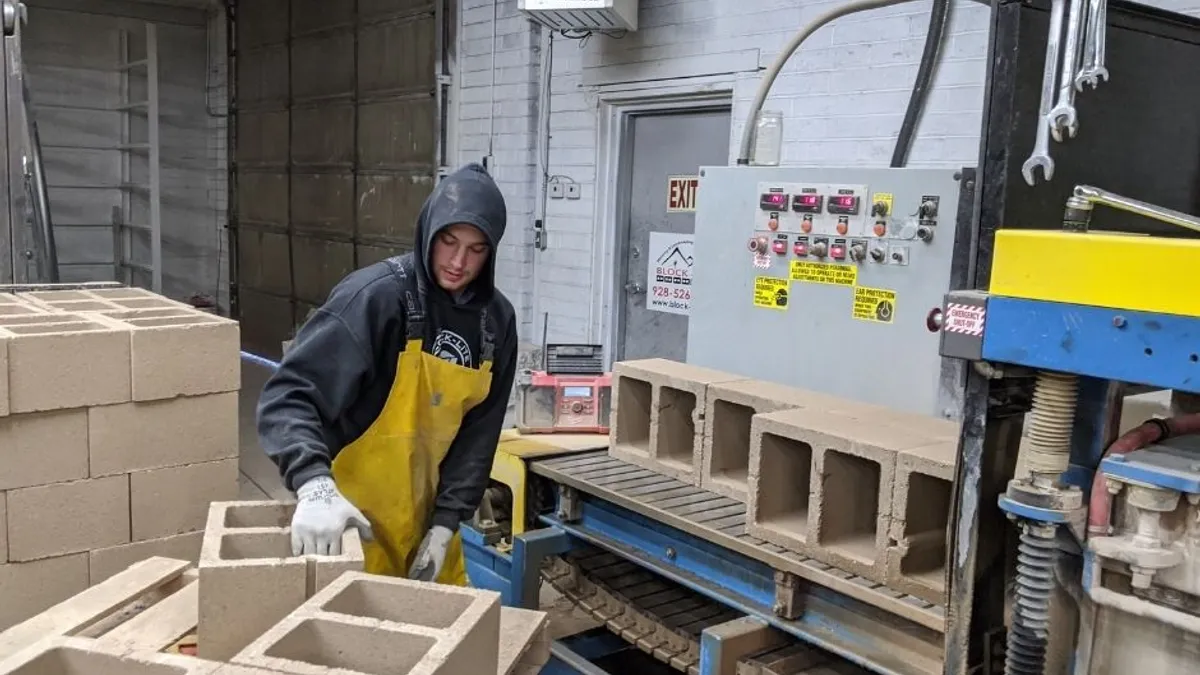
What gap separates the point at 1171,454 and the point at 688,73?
3825 mm

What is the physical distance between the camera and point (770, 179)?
11.3 feet

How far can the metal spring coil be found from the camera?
1.45 m

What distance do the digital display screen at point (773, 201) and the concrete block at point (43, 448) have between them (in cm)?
227

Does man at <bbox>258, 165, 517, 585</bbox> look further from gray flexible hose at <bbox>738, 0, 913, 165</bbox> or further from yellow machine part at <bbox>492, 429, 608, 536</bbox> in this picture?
gray flexible hose at <bbox>738, 0, 913, 165</bbox>

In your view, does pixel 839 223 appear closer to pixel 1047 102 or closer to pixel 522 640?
pixel 1047 102

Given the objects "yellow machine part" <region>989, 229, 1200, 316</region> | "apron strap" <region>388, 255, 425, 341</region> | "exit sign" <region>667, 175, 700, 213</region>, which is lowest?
"apron strap" <region>388, 255, 425, 341</region>

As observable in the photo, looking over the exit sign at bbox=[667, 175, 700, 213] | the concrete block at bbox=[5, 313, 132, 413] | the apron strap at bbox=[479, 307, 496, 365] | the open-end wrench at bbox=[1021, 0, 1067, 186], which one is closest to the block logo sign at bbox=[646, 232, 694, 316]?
the exit sign at bbox=[667, 175, 700, 213]

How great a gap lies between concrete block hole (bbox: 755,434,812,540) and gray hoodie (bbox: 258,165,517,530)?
0.73m

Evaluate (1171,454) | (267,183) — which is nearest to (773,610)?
(1171,454)

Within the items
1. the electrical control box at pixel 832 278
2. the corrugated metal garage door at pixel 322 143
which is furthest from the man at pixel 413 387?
the corrugated metal garage door at pixel 322 143

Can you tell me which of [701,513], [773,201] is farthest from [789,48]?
[701,513]

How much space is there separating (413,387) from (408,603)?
0.83m

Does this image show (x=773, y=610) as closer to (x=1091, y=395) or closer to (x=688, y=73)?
(x=1091, y=395)

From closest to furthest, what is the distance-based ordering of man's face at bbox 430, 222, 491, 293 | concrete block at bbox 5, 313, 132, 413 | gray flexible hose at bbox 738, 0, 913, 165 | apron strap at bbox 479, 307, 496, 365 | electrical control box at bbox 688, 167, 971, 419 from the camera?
1. man's face at bbox 430, 222, 491, 293
2. apron strap at bbox 479, 307, 496, 365
3. concrete block at bbox 5, 313, 132, 413
4. electrical control box at bbox 688, 167, 971, 419
5. gray flexible hose at bbox 738, 0, 913, 165
